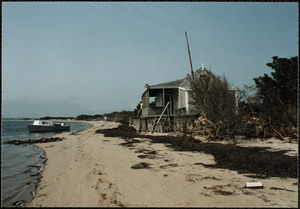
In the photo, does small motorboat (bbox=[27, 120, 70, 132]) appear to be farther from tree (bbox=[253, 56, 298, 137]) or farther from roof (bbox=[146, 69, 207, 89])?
tree (bbox=[253, 56, 298, 137])

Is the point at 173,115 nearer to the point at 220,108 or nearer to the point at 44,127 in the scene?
the point at 220,108

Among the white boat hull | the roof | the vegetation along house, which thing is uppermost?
the roof

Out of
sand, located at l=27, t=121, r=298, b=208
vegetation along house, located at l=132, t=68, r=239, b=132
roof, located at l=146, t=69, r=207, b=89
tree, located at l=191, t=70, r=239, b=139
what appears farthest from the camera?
roof, located at l=146, t=69, r=207, b=89

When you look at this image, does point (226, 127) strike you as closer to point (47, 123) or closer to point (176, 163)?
point (176, 163)

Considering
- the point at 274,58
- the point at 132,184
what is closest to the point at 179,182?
the point at 132,184

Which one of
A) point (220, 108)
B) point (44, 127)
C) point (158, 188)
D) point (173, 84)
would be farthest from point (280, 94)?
point (44, 127)

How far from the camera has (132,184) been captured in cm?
399

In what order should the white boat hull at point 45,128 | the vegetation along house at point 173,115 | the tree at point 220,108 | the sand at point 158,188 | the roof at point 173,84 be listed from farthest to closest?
the white boat hull at point 45,128
the roof at point 173,84
the vegetation along house at point 173,115
the tree at point 220,108
the sand at point 158,188

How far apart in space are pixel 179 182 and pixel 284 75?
20.1m

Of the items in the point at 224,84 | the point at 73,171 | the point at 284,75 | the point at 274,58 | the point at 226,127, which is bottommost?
the point at 73,171

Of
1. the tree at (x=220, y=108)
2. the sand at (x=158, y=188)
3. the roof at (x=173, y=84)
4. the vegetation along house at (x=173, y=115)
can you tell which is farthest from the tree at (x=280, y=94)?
the sand at (x=158, y=188)

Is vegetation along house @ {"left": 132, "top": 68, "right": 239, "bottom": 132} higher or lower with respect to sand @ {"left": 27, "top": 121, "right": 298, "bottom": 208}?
higher

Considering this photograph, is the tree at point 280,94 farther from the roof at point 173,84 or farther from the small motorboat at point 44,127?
the small motorboat at point 44,127

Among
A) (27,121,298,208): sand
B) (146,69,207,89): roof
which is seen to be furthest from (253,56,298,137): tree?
(27,121,298,208): sand
